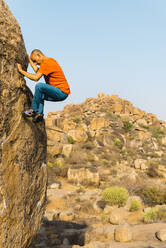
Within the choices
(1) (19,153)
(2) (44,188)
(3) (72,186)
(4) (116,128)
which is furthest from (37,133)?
(4) (116,128)

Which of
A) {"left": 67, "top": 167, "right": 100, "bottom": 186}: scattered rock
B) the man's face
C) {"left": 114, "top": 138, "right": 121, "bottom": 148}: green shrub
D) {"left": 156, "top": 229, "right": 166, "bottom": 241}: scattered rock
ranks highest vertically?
the man's face

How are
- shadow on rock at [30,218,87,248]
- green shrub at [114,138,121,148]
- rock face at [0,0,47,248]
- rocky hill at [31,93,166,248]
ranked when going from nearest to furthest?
rock face at [0,0,47,248], shadow on rock at [30,218,87,248], rocky hill at [31,93,166,248], green shrub at [114,138,121,148]

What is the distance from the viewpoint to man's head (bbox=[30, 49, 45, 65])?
2.81m

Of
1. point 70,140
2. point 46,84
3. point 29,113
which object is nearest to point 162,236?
point 29,113

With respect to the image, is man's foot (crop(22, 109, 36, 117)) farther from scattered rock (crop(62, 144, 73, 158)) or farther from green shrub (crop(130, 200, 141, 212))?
scattered rock (crop(62, 144, 73, 158))

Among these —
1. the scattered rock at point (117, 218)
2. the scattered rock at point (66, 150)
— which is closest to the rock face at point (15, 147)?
the scattered rock at point (117, 218)

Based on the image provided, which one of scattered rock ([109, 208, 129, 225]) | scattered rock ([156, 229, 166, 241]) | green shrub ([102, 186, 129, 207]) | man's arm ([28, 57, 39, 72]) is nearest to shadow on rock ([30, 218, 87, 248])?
scattered rock ([109, 208, 129, 225])

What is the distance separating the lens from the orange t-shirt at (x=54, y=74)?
2.71 meters

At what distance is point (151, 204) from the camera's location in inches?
404

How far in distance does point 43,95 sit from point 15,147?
813 mm

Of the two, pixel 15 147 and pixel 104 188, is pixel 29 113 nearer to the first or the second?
pixel 15 147

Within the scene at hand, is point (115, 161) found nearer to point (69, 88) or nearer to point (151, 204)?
point (151, 204)

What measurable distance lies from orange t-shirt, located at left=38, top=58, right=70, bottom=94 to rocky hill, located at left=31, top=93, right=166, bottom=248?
13.5ft

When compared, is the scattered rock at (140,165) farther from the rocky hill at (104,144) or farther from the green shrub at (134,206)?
the green shrub at (134,206)
